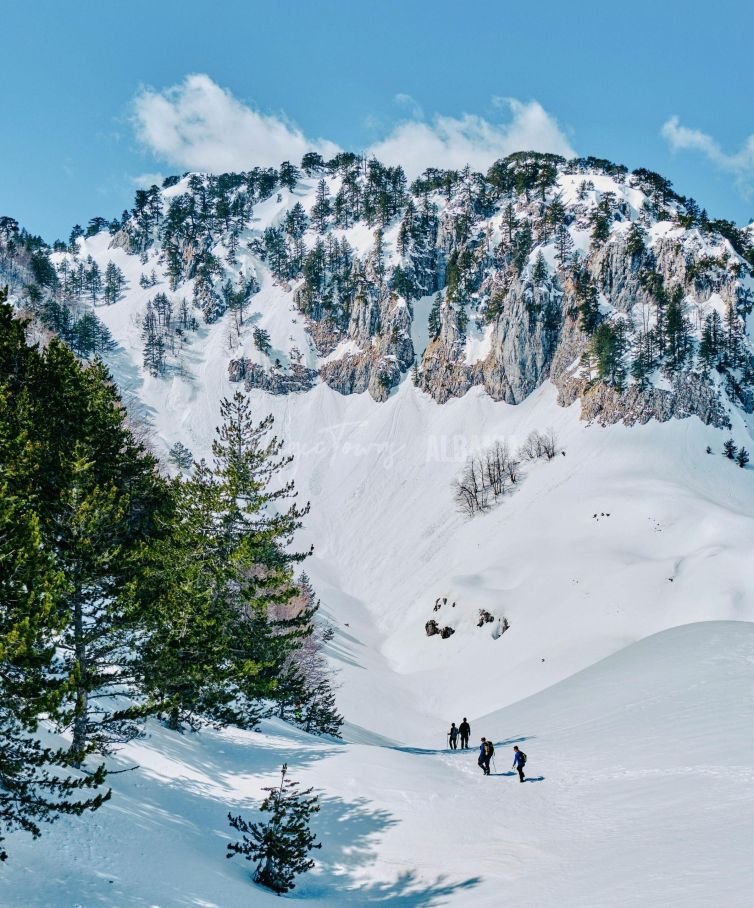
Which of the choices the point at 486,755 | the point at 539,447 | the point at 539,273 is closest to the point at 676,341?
the point at 539,447

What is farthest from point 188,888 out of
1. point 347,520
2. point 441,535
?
point 347,520

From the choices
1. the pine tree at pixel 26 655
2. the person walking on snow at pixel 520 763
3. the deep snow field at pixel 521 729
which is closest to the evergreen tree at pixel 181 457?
the deep snow field at pixel 521 729

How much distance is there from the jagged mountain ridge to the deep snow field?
13853 mm

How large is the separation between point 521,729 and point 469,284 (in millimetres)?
112269

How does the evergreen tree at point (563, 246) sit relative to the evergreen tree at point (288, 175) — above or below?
below

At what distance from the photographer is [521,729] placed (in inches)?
1093

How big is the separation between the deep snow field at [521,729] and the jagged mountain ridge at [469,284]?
45.4ft

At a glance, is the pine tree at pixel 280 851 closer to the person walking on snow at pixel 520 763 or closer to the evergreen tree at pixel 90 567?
the evergreen tree at pixel 90 567

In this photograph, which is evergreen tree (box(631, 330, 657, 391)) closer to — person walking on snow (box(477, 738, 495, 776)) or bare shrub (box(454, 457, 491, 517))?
bare shrub (box(454, 457, 491, 517))

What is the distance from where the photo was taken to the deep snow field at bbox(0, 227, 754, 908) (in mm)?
12383

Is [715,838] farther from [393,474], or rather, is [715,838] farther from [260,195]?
[260,195]

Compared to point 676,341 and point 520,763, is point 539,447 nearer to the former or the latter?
point 676,341

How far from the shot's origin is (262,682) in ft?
68.3

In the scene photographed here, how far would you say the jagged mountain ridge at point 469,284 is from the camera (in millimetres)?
96062
